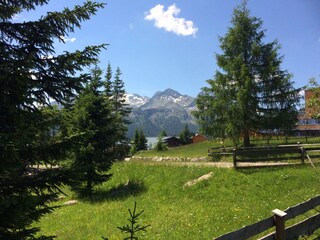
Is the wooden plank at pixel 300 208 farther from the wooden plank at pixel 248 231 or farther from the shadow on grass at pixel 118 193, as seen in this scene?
the shadow on grass at pixel 118 193

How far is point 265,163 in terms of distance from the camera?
997 inches

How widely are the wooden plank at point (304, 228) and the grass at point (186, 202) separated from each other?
369cm

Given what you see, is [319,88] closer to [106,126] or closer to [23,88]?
[106,126]

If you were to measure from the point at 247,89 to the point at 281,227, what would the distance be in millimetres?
25557

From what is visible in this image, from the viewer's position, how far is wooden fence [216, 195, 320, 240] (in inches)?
286

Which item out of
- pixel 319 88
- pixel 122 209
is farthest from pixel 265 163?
pixel 122 209

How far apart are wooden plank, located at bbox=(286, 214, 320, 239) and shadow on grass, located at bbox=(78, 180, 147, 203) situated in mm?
15628

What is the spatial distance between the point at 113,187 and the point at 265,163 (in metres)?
11.7

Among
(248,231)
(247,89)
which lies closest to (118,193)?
(247,89)

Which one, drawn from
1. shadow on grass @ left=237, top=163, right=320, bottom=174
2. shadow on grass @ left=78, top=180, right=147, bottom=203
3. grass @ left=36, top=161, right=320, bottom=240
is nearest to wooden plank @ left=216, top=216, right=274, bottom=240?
grass @ left=36, top=161, right=320, bottom=240

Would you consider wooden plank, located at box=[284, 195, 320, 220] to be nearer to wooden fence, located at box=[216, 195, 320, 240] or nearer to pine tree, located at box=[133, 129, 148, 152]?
wooden fence, located at box=[216, 195, 320, 240]

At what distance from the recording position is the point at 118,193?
84.8ft

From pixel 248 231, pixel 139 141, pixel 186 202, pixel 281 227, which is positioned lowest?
pixel 186 202

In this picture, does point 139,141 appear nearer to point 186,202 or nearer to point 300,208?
point 186,202
